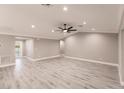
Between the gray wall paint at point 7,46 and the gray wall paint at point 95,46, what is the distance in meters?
5.90

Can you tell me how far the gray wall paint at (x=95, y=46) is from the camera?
7331 millimetres

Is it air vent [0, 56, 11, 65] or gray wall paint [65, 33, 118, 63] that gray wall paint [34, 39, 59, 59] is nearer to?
gray wall paint [65, 33, 118, 63]

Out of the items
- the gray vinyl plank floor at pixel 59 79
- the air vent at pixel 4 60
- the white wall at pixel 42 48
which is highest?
the white wall at pixel 42 48

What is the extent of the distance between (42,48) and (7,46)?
352cm

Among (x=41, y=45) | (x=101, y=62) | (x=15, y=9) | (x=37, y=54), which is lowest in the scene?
(x=101, y=62)

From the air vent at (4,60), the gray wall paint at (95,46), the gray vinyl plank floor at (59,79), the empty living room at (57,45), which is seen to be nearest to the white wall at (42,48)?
the empty living room at (57,45)

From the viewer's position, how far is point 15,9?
397cm

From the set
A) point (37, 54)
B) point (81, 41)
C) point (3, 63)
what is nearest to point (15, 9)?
point (3, 63)

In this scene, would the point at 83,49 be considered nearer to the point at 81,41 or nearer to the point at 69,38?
the point at 81,41

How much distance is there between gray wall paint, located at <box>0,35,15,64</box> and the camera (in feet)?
22.0

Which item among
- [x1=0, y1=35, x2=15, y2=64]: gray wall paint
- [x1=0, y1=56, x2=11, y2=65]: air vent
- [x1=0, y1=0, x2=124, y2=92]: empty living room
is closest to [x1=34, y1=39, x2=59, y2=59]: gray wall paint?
[x1=0, y1=0, x2=124, y2=92]: empty living room

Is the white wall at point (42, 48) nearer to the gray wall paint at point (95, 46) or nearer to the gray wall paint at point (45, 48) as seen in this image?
the gray wall paint at point (45, 48)
